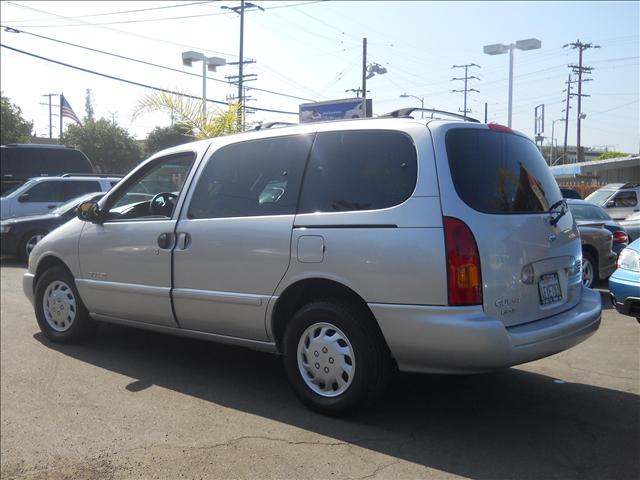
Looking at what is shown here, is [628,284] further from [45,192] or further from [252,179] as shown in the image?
[45,192]

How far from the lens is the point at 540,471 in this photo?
3.27m

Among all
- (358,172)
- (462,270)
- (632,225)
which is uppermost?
(358,172)

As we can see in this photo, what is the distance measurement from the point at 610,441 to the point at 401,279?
5.20 ft

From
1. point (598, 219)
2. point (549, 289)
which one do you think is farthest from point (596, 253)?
point (549, 289)

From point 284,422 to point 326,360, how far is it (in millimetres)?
514

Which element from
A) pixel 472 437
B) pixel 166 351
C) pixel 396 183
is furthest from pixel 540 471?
A: pixel 166 351

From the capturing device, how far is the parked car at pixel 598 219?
9.00 meters

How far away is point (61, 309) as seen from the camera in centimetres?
595

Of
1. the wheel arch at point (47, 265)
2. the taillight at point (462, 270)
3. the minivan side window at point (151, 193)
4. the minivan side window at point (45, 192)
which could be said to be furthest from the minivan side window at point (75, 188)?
the taillight at point (462, 270)

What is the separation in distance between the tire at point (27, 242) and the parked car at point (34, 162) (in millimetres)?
4543

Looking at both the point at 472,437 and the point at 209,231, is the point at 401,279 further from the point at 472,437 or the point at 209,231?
the point at 209,231

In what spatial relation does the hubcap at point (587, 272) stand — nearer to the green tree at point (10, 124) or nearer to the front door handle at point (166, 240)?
the front door handle at point (166, 240)

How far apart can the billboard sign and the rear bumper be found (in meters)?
7.22

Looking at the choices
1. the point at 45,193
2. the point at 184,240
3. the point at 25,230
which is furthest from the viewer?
the point at 45,193
